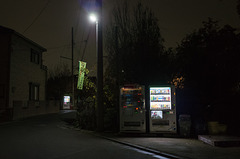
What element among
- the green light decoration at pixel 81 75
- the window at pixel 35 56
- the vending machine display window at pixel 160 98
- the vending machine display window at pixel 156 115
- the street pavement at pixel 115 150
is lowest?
the street pavement at pixel 115 150

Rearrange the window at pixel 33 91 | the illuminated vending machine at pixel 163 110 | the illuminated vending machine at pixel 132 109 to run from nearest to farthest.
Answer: the illuminated vending machine at pixel 163 110 < the illuminated vending machine at pixel 132 109 < the window at pixel 33 91

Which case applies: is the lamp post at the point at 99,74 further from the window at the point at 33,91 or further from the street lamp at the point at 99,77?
→ the window at the point at 33,91

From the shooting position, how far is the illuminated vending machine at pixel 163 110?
35.3 ft

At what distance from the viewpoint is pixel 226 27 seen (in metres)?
14.1

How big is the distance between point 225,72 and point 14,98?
1893 cm

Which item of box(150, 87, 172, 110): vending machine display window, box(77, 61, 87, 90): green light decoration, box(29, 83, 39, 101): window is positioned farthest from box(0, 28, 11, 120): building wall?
box(150, 87, 172, 110): vending machine display window

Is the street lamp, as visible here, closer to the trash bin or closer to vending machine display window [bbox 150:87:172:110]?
vending machine display window [bbox 150:87:172:110]

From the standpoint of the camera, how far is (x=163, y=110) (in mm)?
10797

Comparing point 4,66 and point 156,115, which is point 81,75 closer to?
point 156,115

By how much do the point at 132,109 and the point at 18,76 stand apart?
1677 cm

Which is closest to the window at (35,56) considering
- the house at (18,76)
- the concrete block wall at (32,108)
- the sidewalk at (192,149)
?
the house at (18,76)

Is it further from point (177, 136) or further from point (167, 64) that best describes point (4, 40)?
point (177, 136)

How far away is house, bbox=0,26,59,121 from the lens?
21703 millimetres

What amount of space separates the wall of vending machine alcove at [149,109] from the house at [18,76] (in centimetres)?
1267
